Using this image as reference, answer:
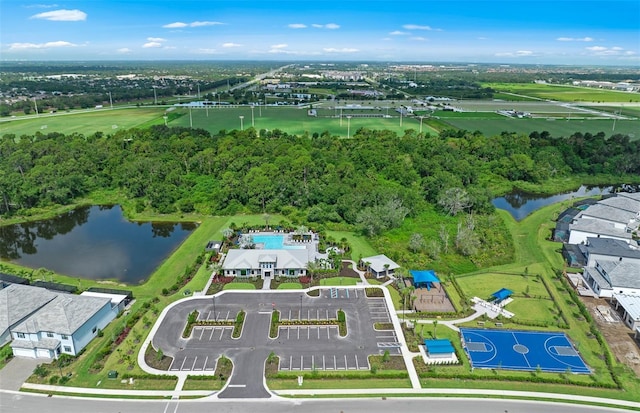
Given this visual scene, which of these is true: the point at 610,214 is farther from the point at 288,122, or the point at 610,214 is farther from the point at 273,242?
the point at 288,122

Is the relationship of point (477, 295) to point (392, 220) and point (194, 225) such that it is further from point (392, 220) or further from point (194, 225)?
point (194, 225)

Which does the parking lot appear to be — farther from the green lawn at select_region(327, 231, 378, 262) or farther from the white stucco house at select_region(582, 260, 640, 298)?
the white stucco house at select_region(582, 260, 640, 298)

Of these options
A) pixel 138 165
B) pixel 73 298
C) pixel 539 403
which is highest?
pixel 138 165

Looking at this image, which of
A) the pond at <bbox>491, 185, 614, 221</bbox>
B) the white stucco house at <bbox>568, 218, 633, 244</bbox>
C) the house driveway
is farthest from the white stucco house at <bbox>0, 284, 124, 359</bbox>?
the pond at <bbox>491, 185, 614, 221</bbox>

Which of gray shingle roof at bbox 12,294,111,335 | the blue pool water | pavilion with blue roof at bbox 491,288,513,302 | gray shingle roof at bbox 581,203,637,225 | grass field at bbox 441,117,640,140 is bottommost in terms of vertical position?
pavilion with blue roof at bbox 491,288,513,302

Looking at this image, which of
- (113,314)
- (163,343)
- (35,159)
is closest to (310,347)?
(163,343)

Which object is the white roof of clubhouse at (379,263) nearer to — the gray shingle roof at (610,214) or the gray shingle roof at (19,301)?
the gray shingle roof at (610,214)
